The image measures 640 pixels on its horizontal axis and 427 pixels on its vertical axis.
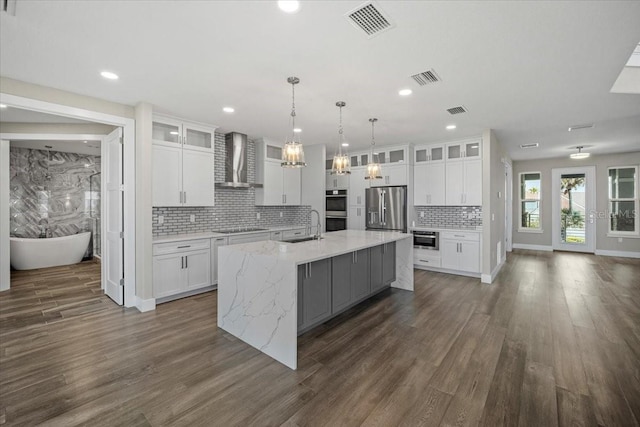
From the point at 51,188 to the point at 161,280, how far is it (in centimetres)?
519

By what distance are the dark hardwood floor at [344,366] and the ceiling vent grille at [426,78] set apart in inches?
107

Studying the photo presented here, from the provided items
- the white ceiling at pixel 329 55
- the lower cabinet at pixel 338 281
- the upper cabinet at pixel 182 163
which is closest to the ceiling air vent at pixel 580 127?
the white ceiling at pixel 329 55

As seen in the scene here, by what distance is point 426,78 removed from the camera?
3.01 m

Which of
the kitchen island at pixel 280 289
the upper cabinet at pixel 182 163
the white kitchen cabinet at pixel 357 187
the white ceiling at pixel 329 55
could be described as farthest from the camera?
the white kitchen cabinet at pixel 357 187

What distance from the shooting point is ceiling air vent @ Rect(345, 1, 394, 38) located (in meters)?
1.96

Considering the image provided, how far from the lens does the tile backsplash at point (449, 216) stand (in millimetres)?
6055

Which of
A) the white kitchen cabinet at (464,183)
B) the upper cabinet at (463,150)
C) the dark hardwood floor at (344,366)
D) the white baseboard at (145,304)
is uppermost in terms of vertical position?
the upper cabinet at (463,150)

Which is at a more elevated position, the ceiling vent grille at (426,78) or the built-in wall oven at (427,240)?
the ceiling vent grille at (426,78)

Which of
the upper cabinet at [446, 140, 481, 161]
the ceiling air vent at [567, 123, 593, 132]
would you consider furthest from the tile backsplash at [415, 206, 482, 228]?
the ceiling air vent at [567, 123, 593, 132]

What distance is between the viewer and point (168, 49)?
2.47 meters

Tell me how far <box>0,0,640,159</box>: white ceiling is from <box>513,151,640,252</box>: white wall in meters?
4.75

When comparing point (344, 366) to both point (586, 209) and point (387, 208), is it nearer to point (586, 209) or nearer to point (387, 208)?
point (387, 208)

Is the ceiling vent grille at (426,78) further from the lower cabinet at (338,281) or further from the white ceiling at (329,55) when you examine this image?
the lower cabinet at (338,281)

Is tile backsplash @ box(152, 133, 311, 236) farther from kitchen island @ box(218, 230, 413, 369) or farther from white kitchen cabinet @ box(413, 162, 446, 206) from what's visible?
white kitchen cabinet @ box(413, 162, 446, 206)
